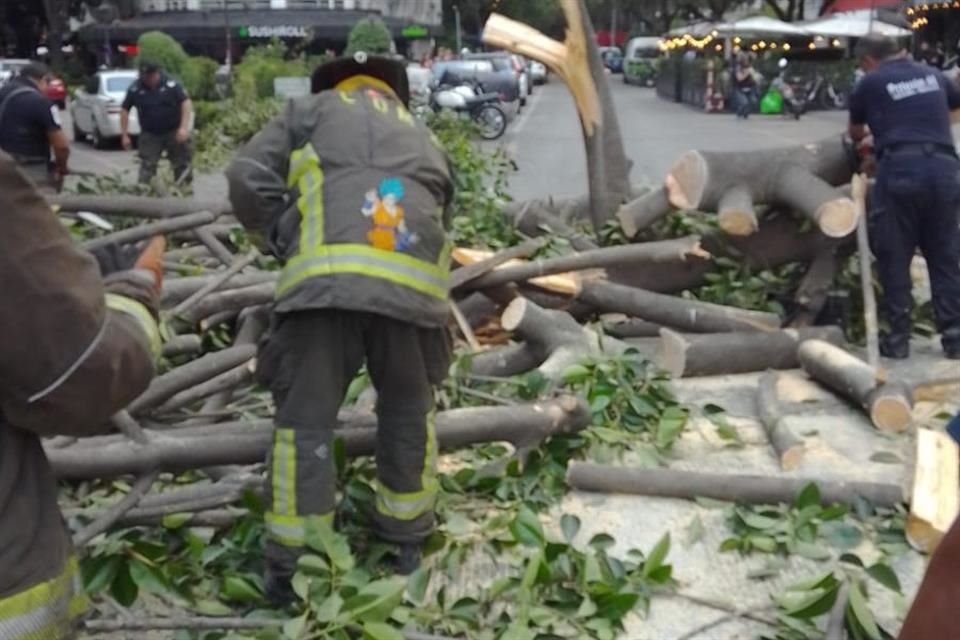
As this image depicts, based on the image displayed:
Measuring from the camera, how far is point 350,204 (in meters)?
3.90

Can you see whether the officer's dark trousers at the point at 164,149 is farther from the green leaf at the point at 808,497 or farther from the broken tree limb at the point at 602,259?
the green leaf at the point at 808,497

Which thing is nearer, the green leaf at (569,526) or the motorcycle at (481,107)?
the green leaf at (569,526)

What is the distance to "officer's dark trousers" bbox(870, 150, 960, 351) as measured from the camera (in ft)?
22.4

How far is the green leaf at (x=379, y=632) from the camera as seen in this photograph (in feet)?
11.7

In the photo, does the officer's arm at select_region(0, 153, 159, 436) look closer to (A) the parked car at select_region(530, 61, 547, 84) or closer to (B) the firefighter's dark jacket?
(B) the firefighter's dark jacket

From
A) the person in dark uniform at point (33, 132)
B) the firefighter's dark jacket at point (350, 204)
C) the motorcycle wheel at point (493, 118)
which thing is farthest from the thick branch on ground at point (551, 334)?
the motorcycle wheel at point (493, 118)

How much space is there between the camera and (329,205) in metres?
3.91

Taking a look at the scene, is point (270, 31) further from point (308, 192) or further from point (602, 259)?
point (308, 192)

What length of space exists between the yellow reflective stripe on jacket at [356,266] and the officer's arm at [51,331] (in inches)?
61.9

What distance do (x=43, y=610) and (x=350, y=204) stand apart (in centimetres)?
189

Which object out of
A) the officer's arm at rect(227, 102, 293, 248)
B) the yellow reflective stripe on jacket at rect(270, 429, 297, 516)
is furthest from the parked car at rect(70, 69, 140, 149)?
the yellow reflective stripe on jacket at rect(270, 429, 297, 516)

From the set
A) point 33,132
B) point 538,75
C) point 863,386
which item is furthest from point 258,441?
point 538,75

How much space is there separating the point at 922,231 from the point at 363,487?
3.90 m

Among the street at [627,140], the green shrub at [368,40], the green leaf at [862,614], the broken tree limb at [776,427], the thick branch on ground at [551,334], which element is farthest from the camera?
the street at [627,140]
